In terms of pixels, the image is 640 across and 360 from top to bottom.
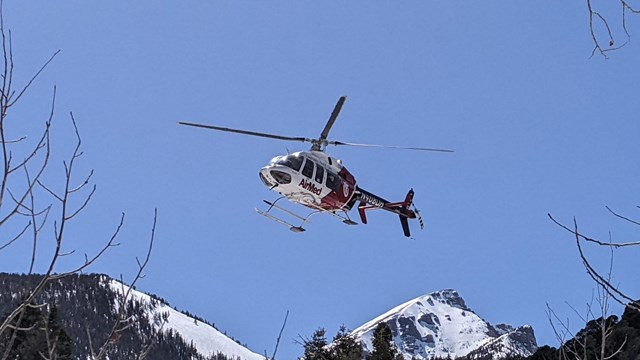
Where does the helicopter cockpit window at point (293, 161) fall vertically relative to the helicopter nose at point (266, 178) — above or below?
above

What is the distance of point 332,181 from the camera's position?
19.2m

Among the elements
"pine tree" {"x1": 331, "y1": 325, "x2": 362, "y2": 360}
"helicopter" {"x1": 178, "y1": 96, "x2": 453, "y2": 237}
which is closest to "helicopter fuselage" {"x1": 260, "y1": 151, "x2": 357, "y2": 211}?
"helicopter" {"x1": 178, "y1": 96, "x2": 453, "y2": 237}

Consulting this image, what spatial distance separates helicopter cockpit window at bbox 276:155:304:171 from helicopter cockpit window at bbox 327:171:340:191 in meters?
0.86

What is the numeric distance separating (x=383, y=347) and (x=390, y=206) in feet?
35.1

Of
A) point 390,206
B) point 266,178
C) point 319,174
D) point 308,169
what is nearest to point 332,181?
point 319,174

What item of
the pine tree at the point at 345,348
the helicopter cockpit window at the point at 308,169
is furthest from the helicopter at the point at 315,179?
the pine tree at the point at 345,348

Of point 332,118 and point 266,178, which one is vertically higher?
point 332,118

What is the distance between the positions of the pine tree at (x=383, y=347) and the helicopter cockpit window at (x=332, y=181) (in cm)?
1379

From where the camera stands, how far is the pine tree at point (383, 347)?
105 feet

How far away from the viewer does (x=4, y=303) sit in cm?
17325

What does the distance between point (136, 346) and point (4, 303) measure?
2899 centimetres

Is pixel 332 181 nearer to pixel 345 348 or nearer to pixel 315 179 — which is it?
pixel 315 179

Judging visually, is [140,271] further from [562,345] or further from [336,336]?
[336,336]

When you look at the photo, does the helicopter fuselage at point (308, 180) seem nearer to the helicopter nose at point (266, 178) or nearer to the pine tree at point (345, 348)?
the helicopter nose at point (266, 178)
